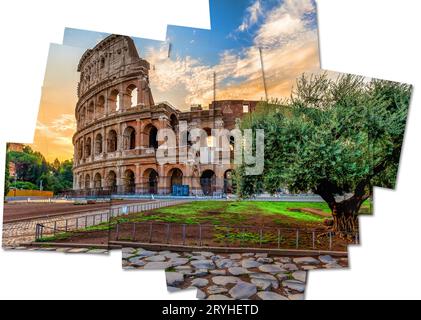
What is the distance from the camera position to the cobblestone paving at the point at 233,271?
283cm

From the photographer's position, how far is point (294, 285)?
9.59 feet

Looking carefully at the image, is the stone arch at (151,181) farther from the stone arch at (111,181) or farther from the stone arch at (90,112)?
the stone arch at (90,112)

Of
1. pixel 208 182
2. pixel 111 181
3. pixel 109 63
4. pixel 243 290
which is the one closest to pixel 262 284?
pixel 243 290

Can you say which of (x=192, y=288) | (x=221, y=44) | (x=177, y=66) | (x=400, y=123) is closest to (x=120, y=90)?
(x=177, y=66)

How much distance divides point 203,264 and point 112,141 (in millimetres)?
2574

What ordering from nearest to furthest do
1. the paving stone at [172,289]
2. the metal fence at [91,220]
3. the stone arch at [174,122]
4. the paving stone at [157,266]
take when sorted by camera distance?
the paving stone at [172,289]
the paving stone at [157,266]
the stone arch at [174,122]
the metal fence at [91,220]

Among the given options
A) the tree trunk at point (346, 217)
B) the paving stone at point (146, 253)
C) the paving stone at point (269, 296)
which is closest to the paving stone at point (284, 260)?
the paving stone at point (269, 296)

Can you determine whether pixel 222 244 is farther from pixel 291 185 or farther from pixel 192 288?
pixel 291 185

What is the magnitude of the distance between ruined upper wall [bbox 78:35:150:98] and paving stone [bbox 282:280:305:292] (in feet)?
10.6

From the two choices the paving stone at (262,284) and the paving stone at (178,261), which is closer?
the paving stone at (262,284)

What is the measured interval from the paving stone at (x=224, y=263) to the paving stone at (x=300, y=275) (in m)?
0.72

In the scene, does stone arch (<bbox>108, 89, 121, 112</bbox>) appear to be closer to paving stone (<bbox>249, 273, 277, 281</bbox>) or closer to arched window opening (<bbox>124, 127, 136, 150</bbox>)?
arched window opening (<bbox>124, 127, 136, 150</bbox>)

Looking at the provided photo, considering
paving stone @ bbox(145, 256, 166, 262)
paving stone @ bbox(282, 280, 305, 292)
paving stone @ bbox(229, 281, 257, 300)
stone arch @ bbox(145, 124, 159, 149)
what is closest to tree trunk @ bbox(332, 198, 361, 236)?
paving stone @ bbox(282, 280, 305, 292)

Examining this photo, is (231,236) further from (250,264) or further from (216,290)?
(216,290)
